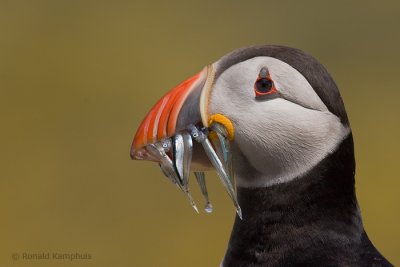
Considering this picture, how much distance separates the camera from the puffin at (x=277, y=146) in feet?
9.53

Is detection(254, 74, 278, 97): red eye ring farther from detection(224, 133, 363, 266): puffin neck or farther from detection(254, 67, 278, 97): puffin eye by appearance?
detection(224, 133, 363, 266): puffin neck

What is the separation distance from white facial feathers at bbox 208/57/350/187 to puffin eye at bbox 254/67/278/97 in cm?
1

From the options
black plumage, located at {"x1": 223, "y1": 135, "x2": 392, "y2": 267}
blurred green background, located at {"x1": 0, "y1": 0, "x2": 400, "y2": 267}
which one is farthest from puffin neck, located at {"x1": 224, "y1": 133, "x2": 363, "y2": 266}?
blurred green background, located at {"x1": 0, "y1": 0, "x2": 400, "y2": 267}

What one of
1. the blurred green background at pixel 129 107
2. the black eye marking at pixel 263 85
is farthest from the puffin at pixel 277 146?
the blurred green background at pixel 129 107

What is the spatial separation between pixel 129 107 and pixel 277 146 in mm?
4536

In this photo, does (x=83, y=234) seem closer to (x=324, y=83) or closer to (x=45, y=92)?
(x=45, y=92)

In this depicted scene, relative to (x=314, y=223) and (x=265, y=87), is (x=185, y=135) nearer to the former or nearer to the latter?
(x=265, y=87)

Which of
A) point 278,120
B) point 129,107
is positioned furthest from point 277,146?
point 129,107

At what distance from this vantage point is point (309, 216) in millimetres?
2936

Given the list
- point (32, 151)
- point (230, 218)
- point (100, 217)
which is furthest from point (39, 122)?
point (230, 218)

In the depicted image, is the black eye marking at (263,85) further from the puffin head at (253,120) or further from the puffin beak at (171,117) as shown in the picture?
the puffin beak at (171,117)

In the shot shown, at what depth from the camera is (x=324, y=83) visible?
290cm

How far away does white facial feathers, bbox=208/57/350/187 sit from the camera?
114 inches

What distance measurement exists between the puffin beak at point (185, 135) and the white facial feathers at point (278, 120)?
37 mm
